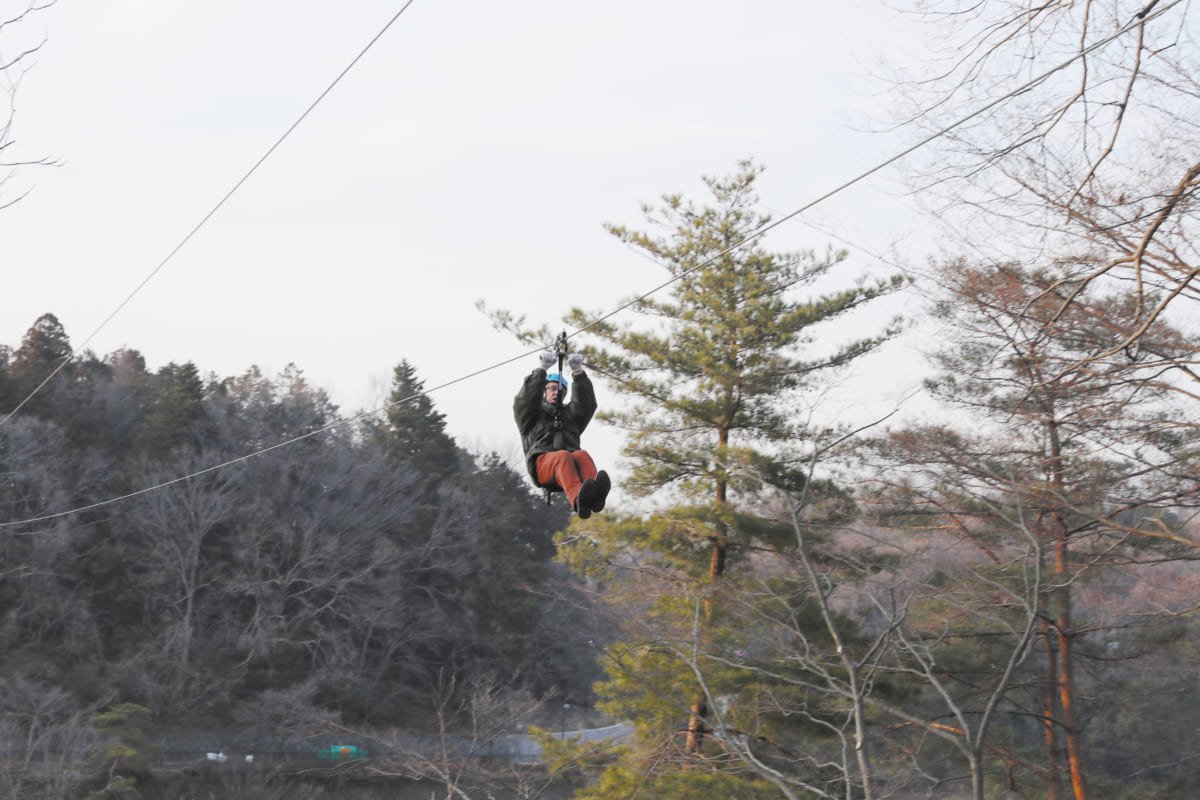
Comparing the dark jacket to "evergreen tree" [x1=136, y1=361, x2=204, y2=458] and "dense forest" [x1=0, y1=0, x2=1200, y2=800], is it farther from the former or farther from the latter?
"evergreen tree" [x1=136, y1=361, x2=204, y2=458]

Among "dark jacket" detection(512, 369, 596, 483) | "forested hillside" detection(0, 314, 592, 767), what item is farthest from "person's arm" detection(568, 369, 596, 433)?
"forested hillside" detection(0, 314, 592, 767)

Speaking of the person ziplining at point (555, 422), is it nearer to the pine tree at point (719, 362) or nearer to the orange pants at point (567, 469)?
the orange pants at point (567, 469)

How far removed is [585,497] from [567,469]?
16.6 inches

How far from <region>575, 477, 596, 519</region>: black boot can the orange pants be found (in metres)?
0.16

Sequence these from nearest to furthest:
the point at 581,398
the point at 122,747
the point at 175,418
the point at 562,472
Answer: the point at 562,472 → the point at 581,398 → the point at 122,747 → the point at 175,418

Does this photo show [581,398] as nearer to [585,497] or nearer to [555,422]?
[555,422]

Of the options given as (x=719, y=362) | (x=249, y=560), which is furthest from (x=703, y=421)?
(x=249, y=560)

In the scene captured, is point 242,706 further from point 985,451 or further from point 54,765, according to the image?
point 985,451

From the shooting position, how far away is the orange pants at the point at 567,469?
7.29m

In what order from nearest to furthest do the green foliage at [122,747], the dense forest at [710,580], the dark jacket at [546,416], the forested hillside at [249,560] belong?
the dark jacket at [546,416], the dense forest at [710,580], the green foliage at [122,747], the forested hillside at [249,560]

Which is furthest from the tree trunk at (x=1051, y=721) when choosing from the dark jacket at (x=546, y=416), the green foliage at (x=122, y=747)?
the green foliage at (x=122, y=747)

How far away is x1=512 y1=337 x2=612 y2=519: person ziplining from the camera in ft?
24.3

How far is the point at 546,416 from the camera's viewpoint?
7.71 metres

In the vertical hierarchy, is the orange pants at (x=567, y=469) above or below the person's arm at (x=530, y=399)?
below
